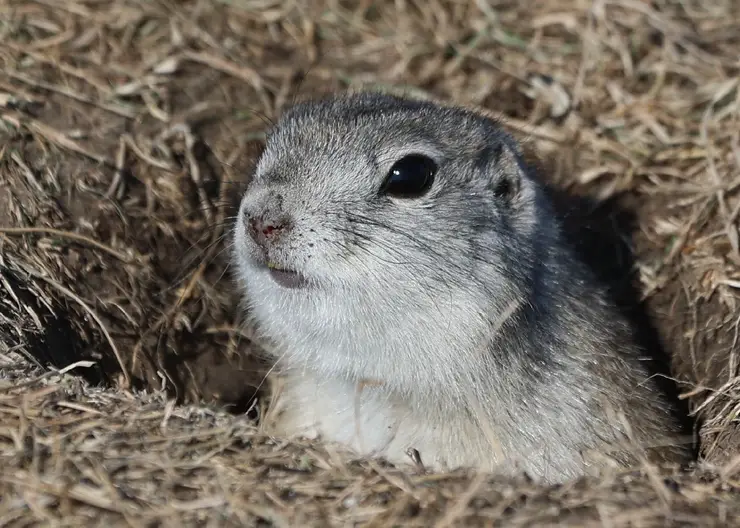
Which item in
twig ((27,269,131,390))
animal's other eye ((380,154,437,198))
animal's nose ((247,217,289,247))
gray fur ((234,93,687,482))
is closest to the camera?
animal's nose ((247,217,289,247))

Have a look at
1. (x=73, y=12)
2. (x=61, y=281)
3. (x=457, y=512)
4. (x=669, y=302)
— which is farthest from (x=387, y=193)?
(x=73, y=12)

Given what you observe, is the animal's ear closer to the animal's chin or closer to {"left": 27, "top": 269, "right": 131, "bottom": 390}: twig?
the animal's chin

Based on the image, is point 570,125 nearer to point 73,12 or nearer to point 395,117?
point 395,117

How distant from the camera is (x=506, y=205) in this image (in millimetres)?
5301

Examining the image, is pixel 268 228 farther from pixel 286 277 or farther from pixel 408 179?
pixel 408 179

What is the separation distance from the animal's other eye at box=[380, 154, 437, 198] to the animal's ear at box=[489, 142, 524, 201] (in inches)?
21.1

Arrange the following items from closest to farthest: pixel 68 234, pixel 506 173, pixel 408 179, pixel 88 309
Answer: pixel 408 179, pixel 506 173, pixel 88 309, pixel 68 234

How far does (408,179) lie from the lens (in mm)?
4898

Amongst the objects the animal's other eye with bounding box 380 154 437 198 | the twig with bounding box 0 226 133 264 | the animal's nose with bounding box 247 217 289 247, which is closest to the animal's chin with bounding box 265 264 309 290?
the animal's nose with bounding box 247 217 289 247

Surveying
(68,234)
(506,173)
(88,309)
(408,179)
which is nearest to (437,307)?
(408,179)

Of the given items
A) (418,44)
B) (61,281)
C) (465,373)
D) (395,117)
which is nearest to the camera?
(465,373)

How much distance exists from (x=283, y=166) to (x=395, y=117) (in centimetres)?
69

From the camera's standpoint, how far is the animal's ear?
5.36 m

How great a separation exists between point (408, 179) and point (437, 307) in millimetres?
688
